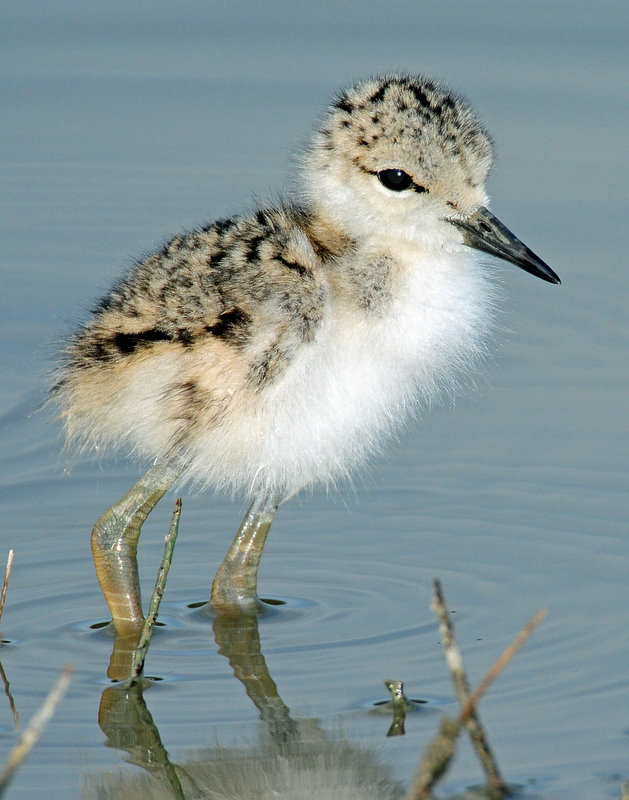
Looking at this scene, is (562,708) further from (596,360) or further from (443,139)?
(596,360)

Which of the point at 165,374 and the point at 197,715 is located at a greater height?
the point at 165,374

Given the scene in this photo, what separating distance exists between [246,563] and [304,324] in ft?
2.56

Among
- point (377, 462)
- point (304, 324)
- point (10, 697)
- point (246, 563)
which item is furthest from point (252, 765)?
point (377, 462)

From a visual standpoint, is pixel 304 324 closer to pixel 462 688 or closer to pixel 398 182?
pixel 398 182

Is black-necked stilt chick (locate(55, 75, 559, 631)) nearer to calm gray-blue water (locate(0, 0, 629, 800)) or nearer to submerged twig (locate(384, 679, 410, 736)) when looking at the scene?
calm gray-blue water (locate(0, 0, 629, 800))

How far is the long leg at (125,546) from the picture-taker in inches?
150

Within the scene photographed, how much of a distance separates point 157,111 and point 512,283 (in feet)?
6.17

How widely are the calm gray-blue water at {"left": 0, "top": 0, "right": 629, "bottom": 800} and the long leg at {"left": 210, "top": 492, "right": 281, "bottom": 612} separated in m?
0.09

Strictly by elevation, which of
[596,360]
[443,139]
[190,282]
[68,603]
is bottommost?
[68,603]

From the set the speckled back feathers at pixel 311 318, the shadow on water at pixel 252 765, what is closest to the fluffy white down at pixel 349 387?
the speckled back feathers at pixel 311 318

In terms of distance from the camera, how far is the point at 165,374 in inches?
137

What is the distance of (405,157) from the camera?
3752 millimetres

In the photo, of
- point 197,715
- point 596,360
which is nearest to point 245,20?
point 596,360

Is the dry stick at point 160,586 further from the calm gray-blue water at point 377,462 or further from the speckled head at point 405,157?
the speckled head at point 405,157
